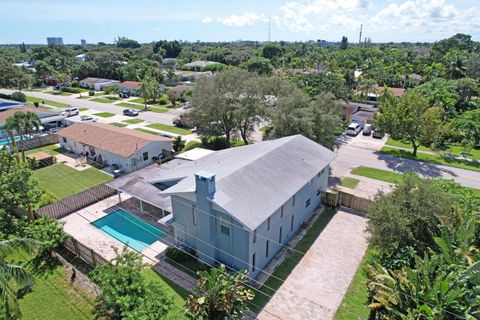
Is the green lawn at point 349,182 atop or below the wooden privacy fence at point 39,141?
below

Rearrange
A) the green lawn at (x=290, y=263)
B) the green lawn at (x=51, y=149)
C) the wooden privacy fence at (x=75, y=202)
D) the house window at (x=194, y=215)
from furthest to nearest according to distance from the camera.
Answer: the green lawn at (x=51, y=149), the wooden privacy fence at (x=75, y=202), the house window at (x=194, y=215), the green lawn at (x=290, y=263)

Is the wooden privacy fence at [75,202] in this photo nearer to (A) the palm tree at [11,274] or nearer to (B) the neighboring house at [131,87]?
(A) the palm tree at [11,274]

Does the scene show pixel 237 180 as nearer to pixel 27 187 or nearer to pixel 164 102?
pixel 27 187

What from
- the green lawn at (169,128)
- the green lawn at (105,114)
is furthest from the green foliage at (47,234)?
the green lawn at (105,114)

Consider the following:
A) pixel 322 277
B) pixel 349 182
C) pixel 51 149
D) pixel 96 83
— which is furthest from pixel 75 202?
pixel 96 83

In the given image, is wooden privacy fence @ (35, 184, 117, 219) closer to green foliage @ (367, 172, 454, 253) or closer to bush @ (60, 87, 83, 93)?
green foliage @ (367, 172, 454, 253)

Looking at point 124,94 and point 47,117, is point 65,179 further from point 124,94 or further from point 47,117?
point 124,94
